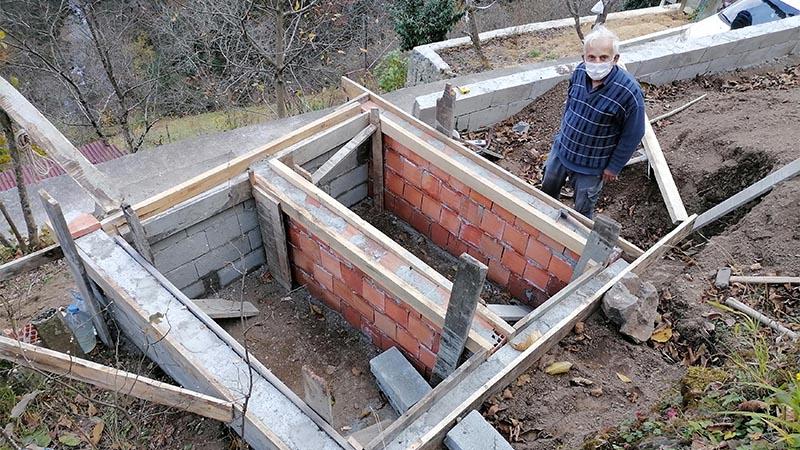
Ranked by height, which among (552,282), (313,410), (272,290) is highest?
(313,410)

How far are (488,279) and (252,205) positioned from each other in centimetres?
224

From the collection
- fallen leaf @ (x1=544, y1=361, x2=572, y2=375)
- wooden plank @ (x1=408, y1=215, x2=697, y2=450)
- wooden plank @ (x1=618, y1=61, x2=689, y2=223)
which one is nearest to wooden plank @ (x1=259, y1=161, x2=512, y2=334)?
wooden plank @ (x1=408, y1=215, x2=697, y2=450)

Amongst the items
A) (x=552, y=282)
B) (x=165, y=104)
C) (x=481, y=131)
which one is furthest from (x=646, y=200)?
(x=165, y=104)

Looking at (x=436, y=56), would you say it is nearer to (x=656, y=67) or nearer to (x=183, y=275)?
(x=656, y=67)

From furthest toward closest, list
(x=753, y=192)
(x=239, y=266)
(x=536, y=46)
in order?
(x=536, y=46) → (x=239, y=266) → (x=753, y=192)

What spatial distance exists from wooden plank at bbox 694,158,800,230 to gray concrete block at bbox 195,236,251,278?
3.93m

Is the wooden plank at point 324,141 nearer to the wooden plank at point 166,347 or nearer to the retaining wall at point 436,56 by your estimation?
the wooden plank at point 166,347

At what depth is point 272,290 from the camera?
17.4 feet

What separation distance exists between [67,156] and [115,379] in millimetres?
1883

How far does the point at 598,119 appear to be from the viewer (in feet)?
13.8

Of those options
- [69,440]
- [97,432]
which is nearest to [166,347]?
[97,432]

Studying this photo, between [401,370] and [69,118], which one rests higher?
[401,370]

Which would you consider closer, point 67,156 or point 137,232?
point 137,232

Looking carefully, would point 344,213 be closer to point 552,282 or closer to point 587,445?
point 552,282
